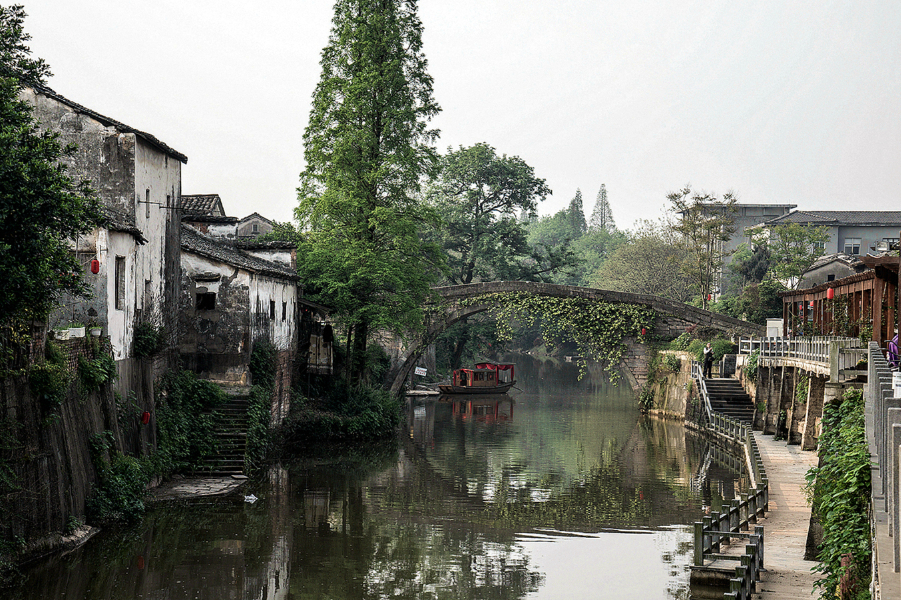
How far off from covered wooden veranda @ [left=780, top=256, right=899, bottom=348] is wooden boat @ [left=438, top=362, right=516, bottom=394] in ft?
53.4

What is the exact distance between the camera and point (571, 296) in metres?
41.1

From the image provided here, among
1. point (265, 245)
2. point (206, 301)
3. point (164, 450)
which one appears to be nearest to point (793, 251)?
point (265, 245)

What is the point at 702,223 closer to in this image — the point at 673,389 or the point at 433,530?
the point at 673,389

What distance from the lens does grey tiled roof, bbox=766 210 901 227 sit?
62281 millimetres

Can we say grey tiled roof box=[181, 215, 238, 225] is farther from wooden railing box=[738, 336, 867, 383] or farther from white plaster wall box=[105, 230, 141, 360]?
wooden railing box=[738, 336, 867, 383]

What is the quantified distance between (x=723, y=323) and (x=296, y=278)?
20.2 meters

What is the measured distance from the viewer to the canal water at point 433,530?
15125mm

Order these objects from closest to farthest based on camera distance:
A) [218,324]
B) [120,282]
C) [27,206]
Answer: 1. [27,206]
2. [120,282]
3. [218,324]

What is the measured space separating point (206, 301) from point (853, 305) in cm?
2106

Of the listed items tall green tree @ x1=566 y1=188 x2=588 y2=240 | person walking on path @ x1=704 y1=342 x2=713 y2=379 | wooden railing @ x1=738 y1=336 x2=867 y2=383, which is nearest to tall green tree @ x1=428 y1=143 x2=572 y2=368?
person walking on path @ x1=704 y1=342 x2=713 y2=379

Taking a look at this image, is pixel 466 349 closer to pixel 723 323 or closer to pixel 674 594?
pixel 723 323

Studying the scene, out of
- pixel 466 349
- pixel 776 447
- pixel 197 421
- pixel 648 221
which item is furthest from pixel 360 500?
pixel 648 221

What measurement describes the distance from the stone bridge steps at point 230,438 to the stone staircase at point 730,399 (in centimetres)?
1954

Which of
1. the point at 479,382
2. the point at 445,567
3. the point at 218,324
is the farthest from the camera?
the point at 479,382
